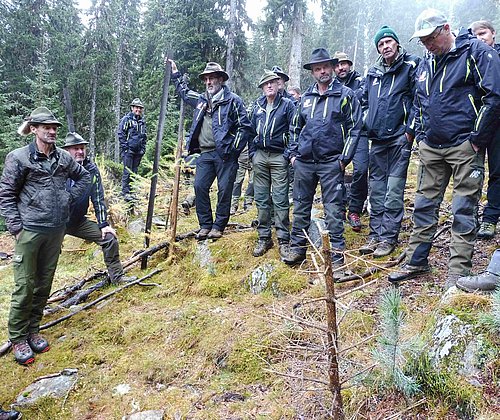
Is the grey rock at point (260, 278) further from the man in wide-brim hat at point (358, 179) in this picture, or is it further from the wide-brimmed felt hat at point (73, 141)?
the wide-brimmed felt hat at point (73, 141)

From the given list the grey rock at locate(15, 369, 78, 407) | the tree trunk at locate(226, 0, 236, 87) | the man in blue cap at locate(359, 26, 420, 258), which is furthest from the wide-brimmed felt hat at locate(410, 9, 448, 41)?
the tree trunk at locate(226, 0, 236, 87)

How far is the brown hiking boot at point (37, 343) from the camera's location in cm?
480

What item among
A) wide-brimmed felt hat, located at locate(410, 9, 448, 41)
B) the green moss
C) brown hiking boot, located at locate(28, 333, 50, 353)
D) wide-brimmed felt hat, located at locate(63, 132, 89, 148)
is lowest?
brown hiking boot, located at locate(28, 333, 50, 353)

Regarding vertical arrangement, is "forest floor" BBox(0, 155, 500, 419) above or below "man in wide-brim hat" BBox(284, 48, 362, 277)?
below

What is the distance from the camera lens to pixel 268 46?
38469mm

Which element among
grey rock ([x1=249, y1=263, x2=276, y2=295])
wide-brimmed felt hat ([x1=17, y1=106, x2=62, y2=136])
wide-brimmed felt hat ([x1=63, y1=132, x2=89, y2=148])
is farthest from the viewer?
wide-brimmed felt hat ([x1=63, y1=132, x2=89, y2=148])

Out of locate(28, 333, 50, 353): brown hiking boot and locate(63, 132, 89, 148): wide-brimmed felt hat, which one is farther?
locate(63, 132, 89, 148): wide-brimmed felt hat

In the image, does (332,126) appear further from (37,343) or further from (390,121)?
(37,343)

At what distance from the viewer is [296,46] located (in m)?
17.6

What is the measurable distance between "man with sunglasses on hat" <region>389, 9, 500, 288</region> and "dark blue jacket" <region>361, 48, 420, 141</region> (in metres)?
0.90

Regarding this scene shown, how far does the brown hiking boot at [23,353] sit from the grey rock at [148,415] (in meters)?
1.83

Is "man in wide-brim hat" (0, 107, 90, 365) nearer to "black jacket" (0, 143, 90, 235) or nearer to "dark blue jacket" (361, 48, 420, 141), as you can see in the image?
"black jacket" (0, 143, 90, 235)

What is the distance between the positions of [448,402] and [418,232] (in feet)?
6.89

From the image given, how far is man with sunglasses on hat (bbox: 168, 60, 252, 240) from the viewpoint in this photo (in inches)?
251
